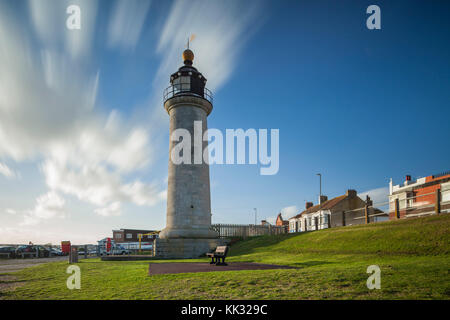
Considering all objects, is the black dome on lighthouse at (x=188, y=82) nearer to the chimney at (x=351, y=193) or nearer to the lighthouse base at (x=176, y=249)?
the lighthouse base at (x=176, y=249)

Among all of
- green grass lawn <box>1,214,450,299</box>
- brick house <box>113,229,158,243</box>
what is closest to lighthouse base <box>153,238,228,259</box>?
green grass lawn <box>1,214,450,299</box>

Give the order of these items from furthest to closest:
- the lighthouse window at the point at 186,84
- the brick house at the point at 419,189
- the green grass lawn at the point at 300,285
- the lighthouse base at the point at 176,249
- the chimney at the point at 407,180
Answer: the chimney at the point at 407,180, the brick house at the point at 419,189, the lighthouse window at the point at 186,84, the lighthouse base at the point at 176,249, the green grass lawn at the point at 300,285

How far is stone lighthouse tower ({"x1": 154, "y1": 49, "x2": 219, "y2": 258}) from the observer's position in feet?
75.0

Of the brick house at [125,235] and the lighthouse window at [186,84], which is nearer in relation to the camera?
the lighthouse window at [186,84]

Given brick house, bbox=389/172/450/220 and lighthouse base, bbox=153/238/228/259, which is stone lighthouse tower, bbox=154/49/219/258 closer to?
lighthouse base, bbox=153/238/228/259

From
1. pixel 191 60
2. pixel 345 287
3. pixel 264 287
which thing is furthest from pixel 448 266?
pixel 191 60

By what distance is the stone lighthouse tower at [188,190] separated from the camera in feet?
75.0

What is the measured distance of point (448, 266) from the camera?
7.90 metres

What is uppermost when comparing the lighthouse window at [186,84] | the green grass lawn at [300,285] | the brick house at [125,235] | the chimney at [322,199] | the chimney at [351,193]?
the lighthouse window at [186,84]

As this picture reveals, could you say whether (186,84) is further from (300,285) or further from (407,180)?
(407,180)

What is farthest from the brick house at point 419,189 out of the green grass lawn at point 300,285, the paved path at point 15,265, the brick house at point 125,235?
the brick house at point 125,235

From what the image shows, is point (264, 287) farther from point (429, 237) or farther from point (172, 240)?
point (172, 240)

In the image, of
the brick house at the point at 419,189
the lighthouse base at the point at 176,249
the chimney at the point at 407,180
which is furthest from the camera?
the chimney at the point at 407,180
